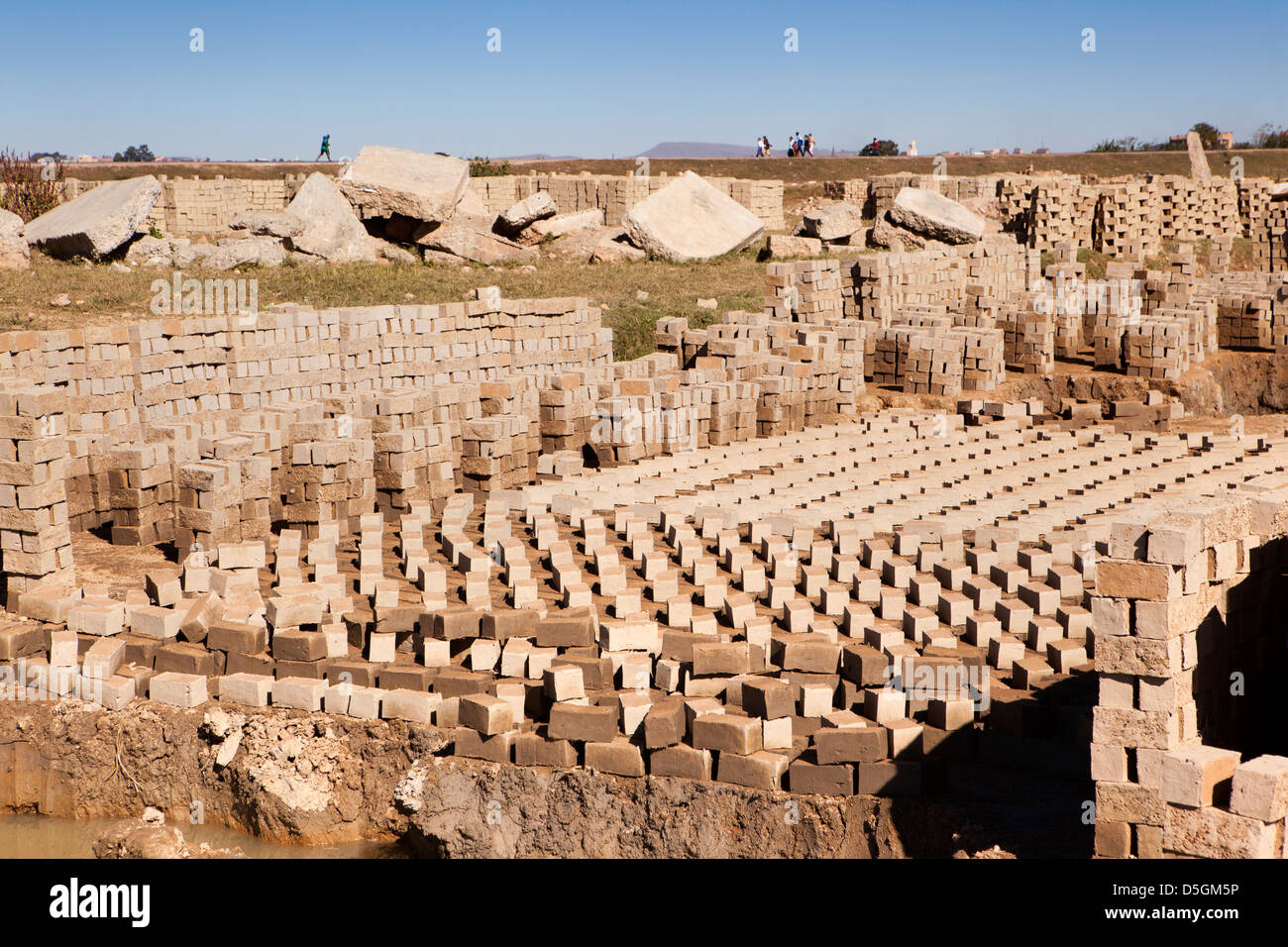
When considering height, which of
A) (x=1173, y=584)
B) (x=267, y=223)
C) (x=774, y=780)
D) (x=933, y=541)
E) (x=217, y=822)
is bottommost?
(x=217, y=822)

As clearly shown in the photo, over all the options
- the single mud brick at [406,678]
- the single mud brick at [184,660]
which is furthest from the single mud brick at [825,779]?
the single mud brick at [184,660]

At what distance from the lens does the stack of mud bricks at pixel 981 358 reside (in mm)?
18750

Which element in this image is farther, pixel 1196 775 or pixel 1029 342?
pixel 1029 342

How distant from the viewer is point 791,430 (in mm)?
16125

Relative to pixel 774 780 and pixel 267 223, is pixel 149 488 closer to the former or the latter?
pixel 774 780

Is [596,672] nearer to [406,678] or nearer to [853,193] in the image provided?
[406,678]

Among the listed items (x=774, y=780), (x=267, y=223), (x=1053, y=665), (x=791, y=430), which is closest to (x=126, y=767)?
(x=774, y=780)

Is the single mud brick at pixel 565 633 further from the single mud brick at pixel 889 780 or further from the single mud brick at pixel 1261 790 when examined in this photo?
the single mud brick at pixel 1261 790

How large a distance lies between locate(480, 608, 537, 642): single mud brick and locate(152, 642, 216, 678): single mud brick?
6.22 feet

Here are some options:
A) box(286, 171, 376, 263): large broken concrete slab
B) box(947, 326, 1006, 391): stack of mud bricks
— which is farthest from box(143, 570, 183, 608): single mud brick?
box(286, 171, 376, 263): large broken concrete slab

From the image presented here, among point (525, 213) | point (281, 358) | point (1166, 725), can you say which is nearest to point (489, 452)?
point (281, 358)

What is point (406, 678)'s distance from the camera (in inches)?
315

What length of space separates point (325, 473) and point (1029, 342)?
12.8m
